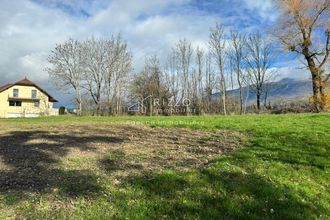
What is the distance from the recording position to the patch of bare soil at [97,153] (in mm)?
7535

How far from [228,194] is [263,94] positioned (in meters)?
58.4

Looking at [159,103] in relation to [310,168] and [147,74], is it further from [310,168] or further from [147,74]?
[310,168]

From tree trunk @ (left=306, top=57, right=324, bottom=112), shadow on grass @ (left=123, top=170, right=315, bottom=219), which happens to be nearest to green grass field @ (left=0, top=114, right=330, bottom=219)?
shadow on grass @ (left=123, top=170, right=315, bottom=219)

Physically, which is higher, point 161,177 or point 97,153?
point 97,153

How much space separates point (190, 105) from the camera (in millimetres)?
58125

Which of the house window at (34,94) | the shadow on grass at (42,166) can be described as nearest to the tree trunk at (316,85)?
the shadow on grass at (42,166)

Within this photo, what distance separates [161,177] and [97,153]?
2.47m

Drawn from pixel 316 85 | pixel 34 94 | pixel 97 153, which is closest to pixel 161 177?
pixel 97 153

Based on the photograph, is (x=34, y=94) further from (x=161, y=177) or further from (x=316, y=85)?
(x=161, y=177)

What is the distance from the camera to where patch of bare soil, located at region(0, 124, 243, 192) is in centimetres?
754

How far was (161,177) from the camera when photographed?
746 cm

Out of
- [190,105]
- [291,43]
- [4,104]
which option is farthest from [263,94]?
[4,104]

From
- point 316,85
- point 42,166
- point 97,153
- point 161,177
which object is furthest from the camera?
point 316,85

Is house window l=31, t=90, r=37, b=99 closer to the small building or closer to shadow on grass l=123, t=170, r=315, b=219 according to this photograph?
the small building
